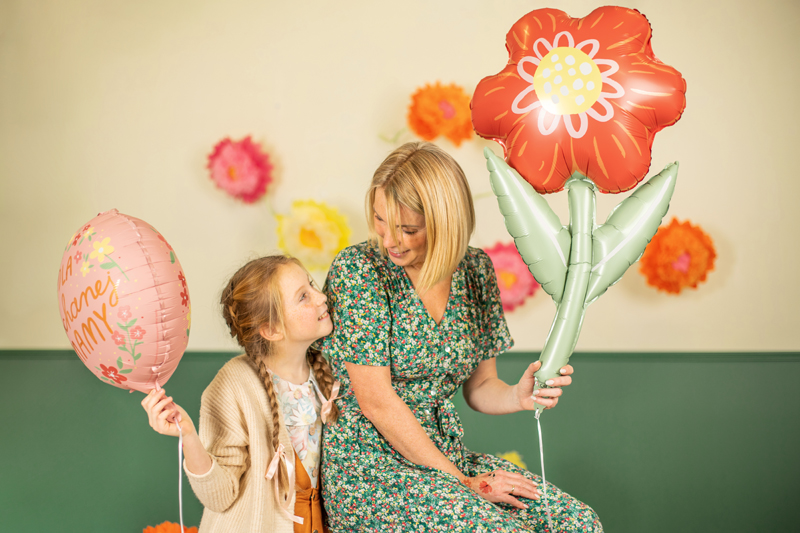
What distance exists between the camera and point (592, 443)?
2.19m

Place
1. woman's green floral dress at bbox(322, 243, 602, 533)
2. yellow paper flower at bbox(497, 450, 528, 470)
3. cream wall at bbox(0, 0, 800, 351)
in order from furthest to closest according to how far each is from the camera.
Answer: cream wall at bbox(0, 0, 800, 351) → yellow paper flower at bbox(497, 450, 528, 470) → woman's green floral dress at bbox(322, 243, 602, 533)

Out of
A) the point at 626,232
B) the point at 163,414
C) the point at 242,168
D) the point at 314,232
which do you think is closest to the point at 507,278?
the point at 314,232

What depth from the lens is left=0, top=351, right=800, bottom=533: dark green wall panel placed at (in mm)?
1951

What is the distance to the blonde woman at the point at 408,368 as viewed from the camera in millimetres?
1217

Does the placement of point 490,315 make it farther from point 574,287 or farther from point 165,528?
point 165,528

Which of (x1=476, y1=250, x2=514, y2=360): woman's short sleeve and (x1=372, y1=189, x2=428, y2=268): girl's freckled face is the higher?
(x1=372, y1=189, x2=428, y2=268): girl's freckled face

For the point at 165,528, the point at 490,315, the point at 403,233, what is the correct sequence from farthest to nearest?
the point at 165,528 < the point at 490,315 < the point at 403,233

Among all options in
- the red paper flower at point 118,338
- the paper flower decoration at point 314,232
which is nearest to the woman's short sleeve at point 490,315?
the red paper flower at point 118,338

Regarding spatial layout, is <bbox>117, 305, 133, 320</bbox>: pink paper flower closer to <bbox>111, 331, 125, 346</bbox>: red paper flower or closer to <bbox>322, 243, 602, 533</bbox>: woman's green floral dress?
<bbox>111, 331, 125, 346</bbox>: red paper flower

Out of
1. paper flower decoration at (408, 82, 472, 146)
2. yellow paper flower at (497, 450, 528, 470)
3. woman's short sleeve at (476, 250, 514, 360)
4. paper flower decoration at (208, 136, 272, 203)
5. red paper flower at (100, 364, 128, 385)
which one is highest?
paper flower decoration at (408, 82, 472, 146)

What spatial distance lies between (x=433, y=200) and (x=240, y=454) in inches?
26.6

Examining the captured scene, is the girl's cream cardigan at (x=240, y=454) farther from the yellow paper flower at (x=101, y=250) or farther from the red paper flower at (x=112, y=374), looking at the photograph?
the yellow paper flower at (x=101, y=250)

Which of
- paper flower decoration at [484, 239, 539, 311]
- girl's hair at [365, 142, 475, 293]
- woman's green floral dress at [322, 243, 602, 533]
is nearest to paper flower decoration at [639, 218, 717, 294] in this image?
paper flower decoration at [484, 239, 539, 311]

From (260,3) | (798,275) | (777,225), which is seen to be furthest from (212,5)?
(798,275)
